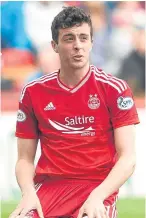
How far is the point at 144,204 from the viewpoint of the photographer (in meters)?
8.05

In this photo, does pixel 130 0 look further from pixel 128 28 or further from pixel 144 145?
pixel 144 145

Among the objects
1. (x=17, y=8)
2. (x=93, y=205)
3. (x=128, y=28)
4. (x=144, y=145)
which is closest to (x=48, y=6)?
(x=17, y=8)

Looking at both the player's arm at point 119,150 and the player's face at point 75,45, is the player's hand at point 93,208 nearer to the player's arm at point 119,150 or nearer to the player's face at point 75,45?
the player's arm at point 119,150

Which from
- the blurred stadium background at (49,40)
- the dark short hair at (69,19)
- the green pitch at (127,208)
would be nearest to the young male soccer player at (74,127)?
the dark short hair at (69,19)

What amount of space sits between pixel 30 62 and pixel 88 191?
644 centimetres

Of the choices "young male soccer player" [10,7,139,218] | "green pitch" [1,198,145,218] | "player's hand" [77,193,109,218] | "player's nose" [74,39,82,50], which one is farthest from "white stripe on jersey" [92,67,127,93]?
"green pitch" [1,198,145,218]

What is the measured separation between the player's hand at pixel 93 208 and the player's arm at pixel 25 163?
1.44 feet

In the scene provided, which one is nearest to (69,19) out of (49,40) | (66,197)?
(66,197)

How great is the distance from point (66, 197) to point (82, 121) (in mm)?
423

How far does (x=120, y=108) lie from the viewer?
411cm

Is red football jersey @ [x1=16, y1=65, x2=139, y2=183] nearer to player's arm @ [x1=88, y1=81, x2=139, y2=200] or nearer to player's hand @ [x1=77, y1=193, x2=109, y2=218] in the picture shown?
player's arm @ [x1=88, y1=81, x2=139, y2=200]

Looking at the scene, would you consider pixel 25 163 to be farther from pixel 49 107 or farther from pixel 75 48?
pixel 75 48

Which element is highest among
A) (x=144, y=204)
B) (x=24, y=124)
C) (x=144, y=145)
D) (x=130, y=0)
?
(x=130, y=0)

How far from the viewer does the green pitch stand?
7.34 metres
